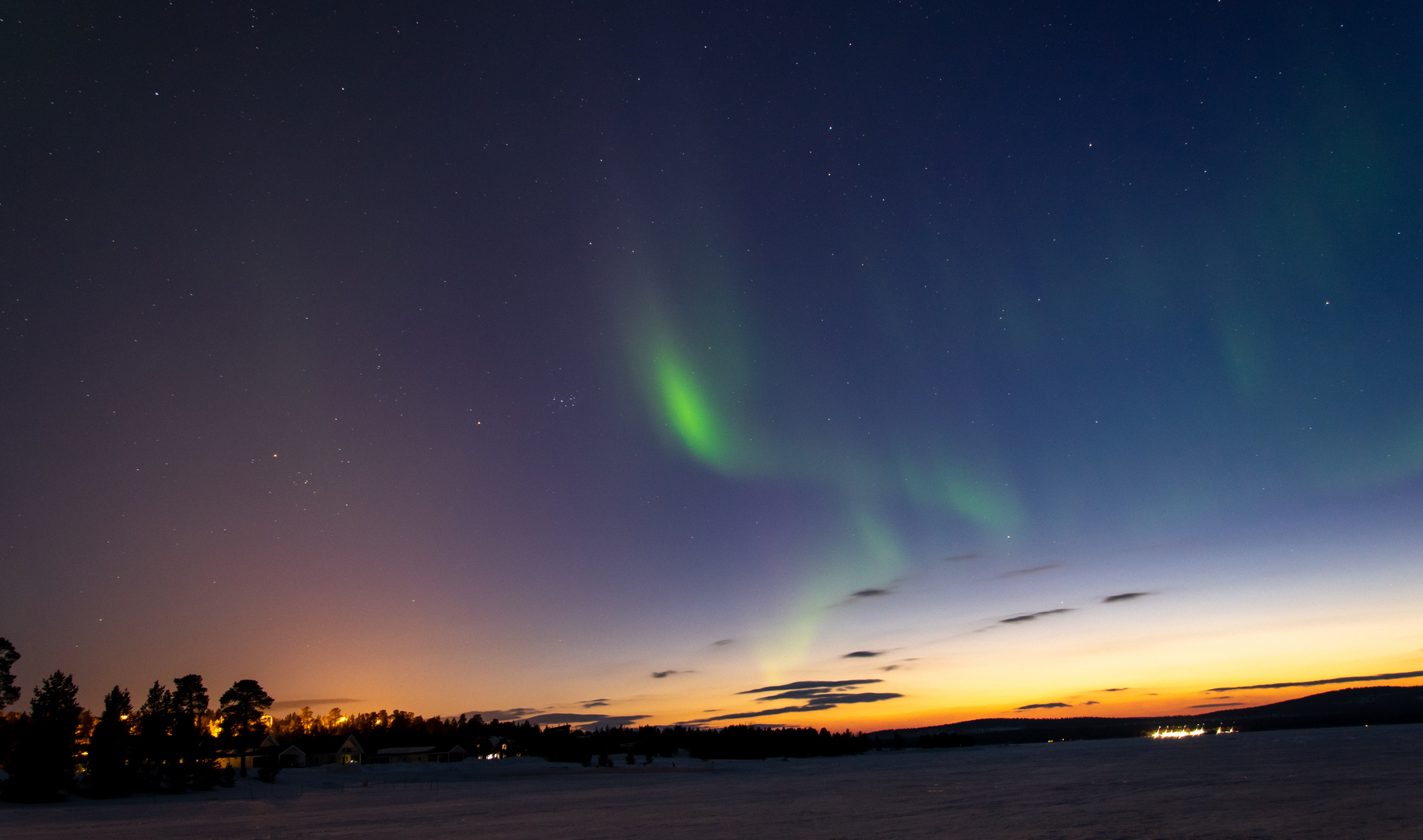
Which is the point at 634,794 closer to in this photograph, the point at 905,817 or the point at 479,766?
the point at 905,817

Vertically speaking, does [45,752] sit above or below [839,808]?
above

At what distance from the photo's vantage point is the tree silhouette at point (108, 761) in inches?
2089

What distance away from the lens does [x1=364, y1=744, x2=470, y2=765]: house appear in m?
117

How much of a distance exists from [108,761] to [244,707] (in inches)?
1521

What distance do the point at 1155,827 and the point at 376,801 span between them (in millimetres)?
43738

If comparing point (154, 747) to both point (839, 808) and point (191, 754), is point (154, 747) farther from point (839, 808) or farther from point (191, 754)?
point (839, 808)

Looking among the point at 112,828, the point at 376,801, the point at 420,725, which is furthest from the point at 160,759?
the point at 420,725

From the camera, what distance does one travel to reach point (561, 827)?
31.7m

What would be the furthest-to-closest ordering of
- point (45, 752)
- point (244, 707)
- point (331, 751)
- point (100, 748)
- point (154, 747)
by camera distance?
point (331, 751) → point (244, 707) → point (154, 747) → point (100, 748) → point (45, 752)

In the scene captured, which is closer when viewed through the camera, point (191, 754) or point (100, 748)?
point (100, 748)

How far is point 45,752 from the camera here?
158ft

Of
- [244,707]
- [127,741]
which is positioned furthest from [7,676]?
[244,707]

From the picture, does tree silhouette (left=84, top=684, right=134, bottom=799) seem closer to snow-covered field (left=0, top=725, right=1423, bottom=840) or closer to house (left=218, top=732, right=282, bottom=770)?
→ snow-covered field (left=0, top=725, right=1423, bottom=840)

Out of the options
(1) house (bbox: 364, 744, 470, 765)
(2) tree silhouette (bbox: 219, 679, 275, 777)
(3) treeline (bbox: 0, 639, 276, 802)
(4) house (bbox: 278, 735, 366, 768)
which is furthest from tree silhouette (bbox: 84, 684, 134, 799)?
(1) house (bbox: 364, 744, 470, 765)
